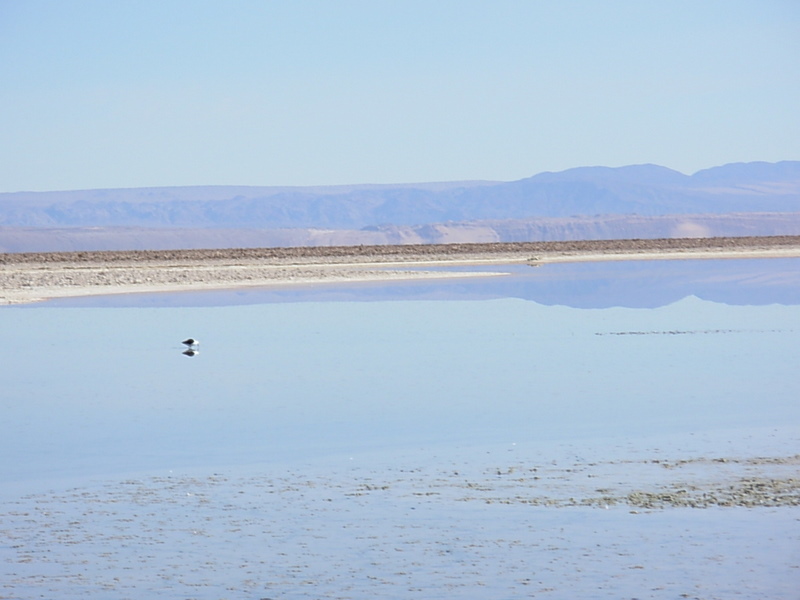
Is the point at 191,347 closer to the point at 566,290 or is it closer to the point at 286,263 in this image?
the point at 566,290

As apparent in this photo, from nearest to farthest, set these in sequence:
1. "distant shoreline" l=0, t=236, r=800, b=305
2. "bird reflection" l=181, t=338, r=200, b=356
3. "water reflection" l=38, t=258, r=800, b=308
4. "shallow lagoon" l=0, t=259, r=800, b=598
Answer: "shallow lagoon" l=0, t=259, r=800, b=598 < "bird reflection" l=181, t=338, r=200, b=356 < "water reflection" l=38, t=258, r=800, b=308 < "distant shoreline" l=0, t=236, r=800, b=305

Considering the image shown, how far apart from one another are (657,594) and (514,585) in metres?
0.67

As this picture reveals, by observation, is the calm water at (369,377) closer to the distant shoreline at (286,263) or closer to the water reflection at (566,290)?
the water reflection at (566,290)

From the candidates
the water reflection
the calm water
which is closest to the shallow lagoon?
the calm water

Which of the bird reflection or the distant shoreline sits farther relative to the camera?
the distant shoreline

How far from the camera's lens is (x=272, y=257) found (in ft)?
157

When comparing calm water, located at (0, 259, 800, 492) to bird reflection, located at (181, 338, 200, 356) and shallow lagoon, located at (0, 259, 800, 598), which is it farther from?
bird reflection, located at (181, 338, 200, 356)

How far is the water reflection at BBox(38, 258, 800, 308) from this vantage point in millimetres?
25125

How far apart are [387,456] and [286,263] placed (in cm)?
3550

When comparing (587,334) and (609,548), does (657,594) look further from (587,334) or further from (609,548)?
(587,334)

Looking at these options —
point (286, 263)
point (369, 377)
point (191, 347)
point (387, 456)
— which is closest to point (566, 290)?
point (191, 347)

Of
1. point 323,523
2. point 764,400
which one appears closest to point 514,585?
point 323,523

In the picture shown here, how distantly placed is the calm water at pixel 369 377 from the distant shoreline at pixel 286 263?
27.0 ft

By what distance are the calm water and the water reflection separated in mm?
1200
